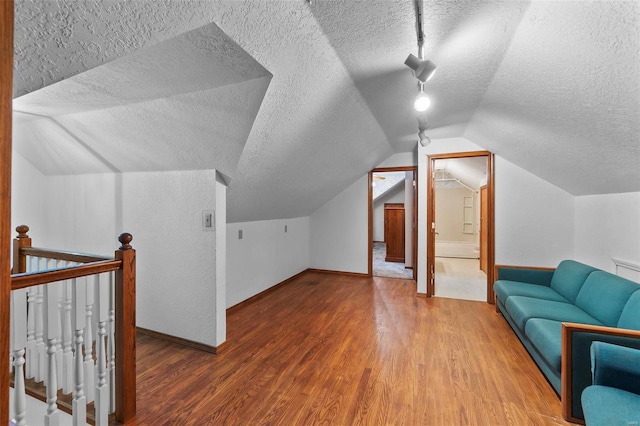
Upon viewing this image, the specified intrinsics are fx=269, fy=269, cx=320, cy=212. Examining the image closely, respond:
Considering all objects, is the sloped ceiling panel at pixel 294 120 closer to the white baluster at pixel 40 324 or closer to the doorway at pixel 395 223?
the doorway at pixel 395 223

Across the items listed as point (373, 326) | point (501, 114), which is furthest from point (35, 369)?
point (501, 114)

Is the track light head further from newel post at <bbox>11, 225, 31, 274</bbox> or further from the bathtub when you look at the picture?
the bathtub

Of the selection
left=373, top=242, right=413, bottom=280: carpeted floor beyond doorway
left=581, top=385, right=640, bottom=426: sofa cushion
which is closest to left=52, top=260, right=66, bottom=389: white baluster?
left=581, top=385, right=640, bottom=426: sofa cushion

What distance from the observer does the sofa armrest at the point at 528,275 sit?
3.10 meters

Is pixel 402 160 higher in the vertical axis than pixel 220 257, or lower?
higher

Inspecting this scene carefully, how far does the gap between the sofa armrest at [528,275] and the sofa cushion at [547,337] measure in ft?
3.85

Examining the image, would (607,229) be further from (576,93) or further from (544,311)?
(576,93)

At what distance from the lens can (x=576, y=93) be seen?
66.2 inches

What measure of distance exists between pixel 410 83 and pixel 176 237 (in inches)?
99.6

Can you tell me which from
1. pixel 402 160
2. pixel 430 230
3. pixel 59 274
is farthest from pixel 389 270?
pixel 59 274

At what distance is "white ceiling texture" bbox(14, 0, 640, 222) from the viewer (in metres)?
1.25

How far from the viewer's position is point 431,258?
3898mm

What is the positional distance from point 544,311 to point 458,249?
196 inches

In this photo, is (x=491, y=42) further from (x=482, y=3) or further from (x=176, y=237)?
(x=176, y=237)
